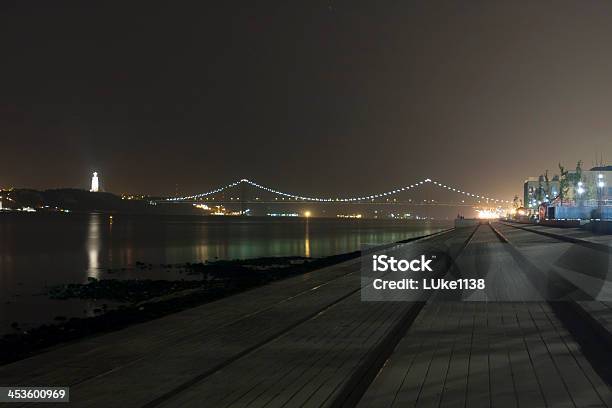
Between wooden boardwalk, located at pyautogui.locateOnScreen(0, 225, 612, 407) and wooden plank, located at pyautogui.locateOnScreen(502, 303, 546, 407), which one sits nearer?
wooden plank, located at pyautogui.locateOnScreen(502, 303, 546, 407)

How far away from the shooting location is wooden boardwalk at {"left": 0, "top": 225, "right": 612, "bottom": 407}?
5.38 m

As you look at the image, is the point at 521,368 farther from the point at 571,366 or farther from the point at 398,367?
the point at 398,367

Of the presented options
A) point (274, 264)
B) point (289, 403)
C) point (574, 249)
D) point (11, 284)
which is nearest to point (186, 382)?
point (289, 403)

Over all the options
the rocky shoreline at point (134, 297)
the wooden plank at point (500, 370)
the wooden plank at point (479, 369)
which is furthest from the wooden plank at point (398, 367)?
the rocky shoreline at point (134, 297)

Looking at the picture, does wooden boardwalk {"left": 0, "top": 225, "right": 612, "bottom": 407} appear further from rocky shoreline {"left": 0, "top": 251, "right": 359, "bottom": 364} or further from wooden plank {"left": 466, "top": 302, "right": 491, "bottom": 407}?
rocky shoreline {"left": 0, "top": 251, "right": 359, "bottom": 364}

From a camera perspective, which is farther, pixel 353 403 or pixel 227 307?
pixel 227 307

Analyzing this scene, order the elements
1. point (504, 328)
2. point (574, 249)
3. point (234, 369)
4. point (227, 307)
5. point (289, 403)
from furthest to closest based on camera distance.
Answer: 1. point (574, 249)
2. point (227, 307)
3. point (504, 328)
4. point (234, 369)
5. point (289, 403)

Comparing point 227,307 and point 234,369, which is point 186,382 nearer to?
point 234,369

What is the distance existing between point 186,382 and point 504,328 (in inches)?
171

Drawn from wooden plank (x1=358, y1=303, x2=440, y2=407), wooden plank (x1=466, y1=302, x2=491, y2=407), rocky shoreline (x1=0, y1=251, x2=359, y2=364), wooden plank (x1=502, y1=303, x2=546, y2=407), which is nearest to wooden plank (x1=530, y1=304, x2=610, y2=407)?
wooden plank (x1=502, y1=303, x2=546, y2=407)

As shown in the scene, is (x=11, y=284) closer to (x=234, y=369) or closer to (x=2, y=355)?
(x=2, y=355)

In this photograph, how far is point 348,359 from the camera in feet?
21.7

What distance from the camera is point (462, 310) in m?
9.95

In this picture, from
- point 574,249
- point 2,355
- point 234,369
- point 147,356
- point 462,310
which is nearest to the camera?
point 234,369
